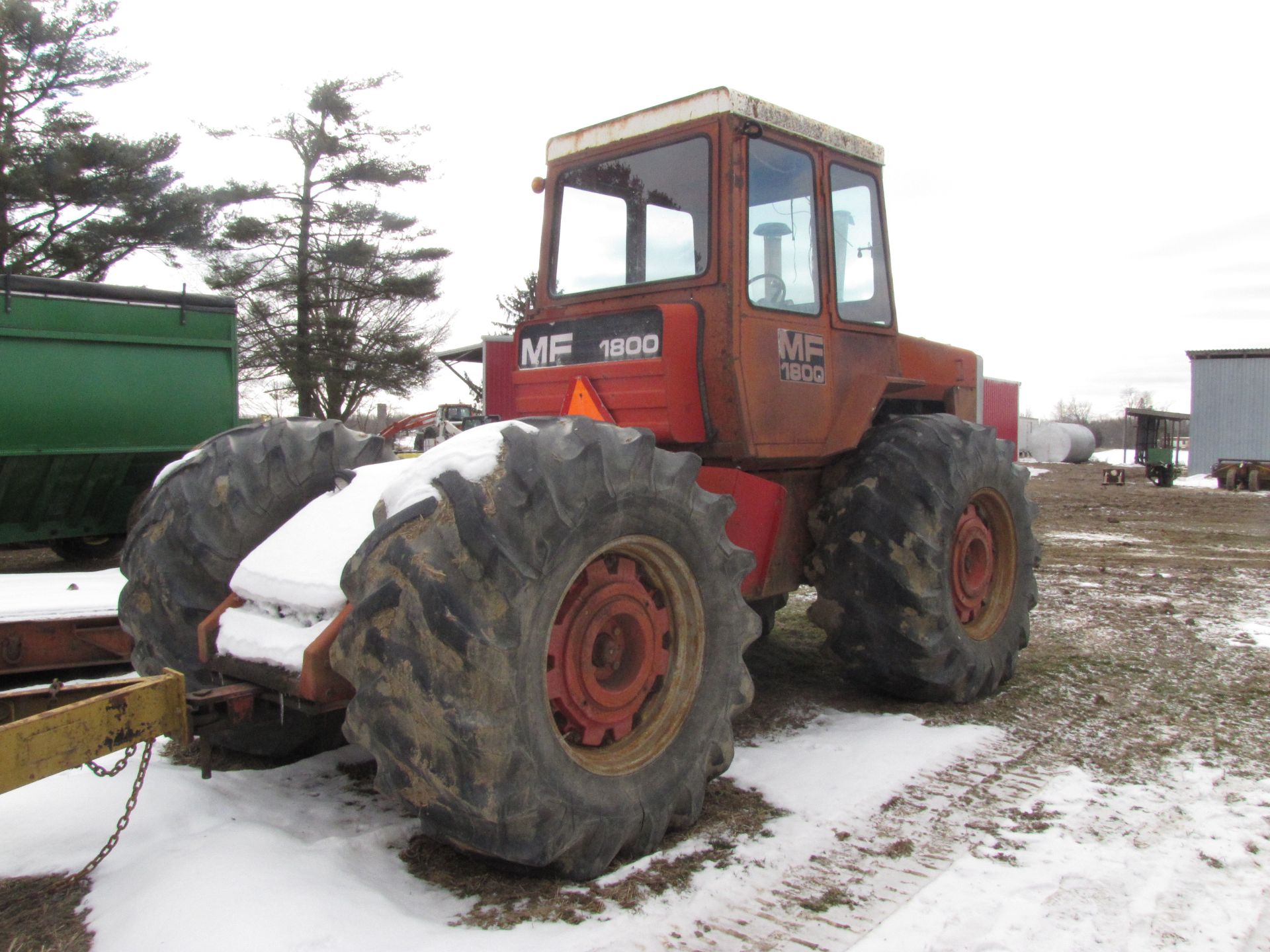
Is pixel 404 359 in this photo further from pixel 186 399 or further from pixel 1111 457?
pixel 1111 457

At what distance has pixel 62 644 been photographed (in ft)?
14.9

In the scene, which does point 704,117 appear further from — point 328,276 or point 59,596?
point 328,276

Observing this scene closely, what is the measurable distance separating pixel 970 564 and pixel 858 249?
1.72m

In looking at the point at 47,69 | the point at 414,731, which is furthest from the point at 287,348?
the point at 414,731

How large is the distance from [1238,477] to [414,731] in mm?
28960

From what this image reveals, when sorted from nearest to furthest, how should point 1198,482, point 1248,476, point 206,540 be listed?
point 206,540, point 1248,476, point 1198,482

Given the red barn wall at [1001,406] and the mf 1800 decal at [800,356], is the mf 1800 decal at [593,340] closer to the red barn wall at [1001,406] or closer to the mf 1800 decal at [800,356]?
the mf 1800 decal at [800,356]

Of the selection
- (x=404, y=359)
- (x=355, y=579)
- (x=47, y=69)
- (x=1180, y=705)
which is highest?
(x=47, y=69)

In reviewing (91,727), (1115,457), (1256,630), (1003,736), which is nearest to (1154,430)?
(1115,457)

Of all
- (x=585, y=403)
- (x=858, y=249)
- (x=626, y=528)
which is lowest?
(x=626, y=528)

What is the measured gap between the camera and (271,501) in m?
3.99

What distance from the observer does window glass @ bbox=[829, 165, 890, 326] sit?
4965 millimetres

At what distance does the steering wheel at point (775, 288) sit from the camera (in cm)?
450

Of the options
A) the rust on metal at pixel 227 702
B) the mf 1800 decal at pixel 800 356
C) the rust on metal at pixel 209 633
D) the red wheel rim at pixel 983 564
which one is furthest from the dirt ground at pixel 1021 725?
the mf 1800 decal at pixel 800 356
